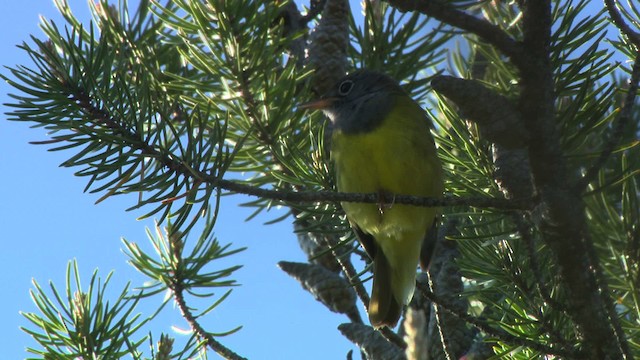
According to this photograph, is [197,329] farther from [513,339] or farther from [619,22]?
[619,22]

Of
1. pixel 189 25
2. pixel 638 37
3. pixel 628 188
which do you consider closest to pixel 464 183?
pixel 628 188

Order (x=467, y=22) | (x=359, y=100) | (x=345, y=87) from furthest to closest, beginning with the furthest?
(x=359, y=100)
(x=345, y=87)
(x=467, y=22)

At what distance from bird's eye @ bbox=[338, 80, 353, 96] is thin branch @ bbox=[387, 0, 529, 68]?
0.91 m

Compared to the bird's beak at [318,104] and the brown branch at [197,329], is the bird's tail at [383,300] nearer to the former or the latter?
the brown branch at [197,329]

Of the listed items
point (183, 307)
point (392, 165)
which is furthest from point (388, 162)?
point (183, 307)

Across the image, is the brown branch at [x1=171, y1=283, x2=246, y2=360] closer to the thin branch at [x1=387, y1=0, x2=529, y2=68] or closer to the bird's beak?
the bird's beak

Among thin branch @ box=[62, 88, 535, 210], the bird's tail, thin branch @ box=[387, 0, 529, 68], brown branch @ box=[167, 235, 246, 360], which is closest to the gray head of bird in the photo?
the bird's tail

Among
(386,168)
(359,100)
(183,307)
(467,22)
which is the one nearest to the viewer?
(467,22)

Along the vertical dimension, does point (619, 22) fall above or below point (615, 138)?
above

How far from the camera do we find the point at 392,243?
218 cm

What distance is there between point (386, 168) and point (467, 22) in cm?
87

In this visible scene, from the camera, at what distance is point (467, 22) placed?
1.08 meters

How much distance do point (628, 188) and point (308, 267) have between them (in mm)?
714

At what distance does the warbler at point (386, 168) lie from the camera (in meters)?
1.93
